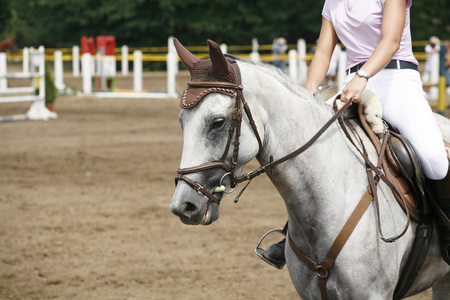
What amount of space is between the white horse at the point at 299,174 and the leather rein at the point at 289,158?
1 cm

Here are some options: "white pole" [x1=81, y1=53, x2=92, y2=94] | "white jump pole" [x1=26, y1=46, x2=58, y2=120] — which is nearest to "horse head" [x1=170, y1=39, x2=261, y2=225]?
"white jump pole" [x1=26, y1=46, x2=58, y2=120]

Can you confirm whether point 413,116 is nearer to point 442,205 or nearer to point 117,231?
point 442,205

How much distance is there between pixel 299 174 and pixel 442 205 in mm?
788

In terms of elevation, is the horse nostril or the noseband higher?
the noseband

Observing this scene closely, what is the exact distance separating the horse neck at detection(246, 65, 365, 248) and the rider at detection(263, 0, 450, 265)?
219 mm

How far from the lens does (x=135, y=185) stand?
8.79m

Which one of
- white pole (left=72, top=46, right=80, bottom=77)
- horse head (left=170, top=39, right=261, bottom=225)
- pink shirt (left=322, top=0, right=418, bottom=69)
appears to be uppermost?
pink shirt (left=322, top=0, right=418, bottom=69)

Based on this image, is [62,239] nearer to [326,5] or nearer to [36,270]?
[36,270]

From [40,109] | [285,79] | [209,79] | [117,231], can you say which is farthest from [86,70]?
[209,79]

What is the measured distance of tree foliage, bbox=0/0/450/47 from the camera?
3953 cm

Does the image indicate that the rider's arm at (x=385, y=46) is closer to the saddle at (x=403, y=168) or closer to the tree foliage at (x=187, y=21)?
the saddle at (x=403, y=168)

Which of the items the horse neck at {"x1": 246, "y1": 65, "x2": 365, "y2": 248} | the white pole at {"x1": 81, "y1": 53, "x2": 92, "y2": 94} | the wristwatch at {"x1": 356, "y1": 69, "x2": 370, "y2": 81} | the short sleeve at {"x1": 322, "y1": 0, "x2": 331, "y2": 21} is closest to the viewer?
the horse neck at {"x1": 246, "y1": 65, "x2": 365, "y2": 248}

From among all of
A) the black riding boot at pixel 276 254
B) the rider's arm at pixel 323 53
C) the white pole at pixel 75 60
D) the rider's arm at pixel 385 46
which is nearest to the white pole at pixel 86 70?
the white pole at pixel 75 60

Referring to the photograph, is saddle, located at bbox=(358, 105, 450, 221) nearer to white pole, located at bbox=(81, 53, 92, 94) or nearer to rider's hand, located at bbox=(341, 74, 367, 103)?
rider's hand, located at bbox=(341, 74, 367, 103)
